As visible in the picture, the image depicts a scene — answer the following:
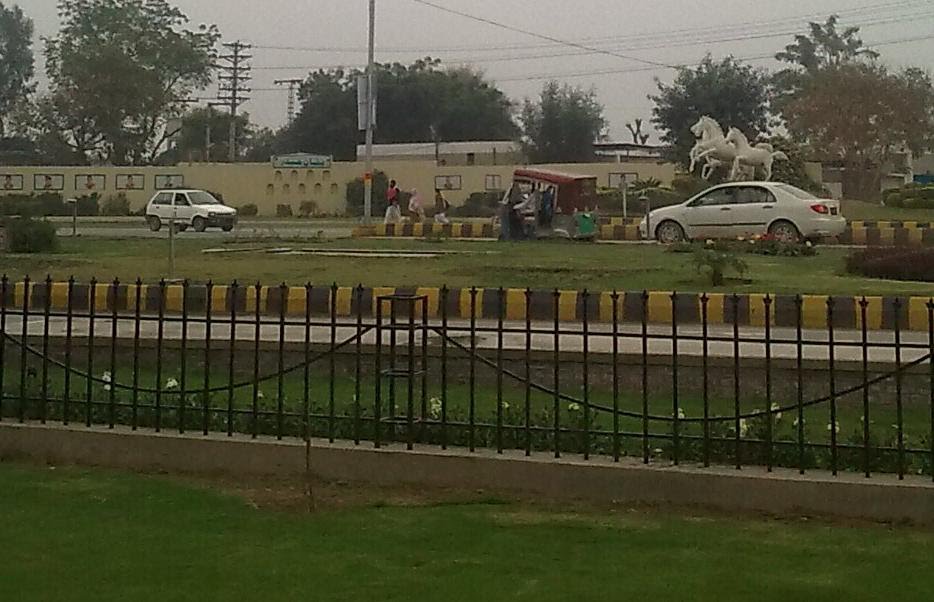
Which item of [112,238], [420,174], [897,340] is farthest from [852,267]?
[420,174]

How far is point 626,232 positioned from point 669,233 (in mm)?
2798

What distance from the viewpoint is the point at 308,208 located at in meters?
49.0

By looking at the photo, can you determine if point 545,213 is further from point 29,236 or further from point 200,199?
point 200,199

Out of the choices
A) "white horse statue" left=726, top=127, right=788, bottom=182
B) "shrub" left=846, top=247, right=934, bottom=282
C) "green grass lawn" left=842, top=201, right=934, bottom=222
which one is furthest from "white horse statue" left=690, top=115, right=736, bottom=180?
"shrub" left=846, top=247, right=934, bottom=282

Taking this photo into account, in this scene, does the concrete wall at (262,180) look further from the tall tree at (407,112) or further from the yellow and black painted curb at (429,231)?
the yellow and black painted curb at (429,231)

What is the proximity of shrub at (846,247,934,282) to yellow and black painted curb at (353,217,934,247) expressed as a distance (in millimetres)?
5588

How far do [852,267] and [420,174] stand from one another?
107ft

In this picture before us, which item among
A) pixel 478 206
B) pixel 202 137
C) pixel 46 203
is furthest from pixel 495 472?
pixel 202 137

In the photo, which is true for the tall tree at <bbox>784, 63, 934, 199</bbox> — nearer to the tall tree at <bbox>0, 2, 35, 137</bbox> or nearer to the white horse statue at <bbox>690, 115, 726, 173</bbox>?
the white horse statue at <bbox>690, 115, 726, 173</bbox>

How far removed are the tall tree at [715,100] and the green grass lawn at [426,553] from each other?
4952cm

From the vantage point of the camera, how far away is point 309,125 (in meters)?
65.4

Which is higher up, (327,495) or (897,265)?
(897,265)

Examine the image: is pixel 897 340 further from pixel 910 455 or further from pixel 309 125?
pixel 309 125

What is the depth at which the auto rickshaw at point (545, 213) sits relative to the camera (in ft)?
85.0
